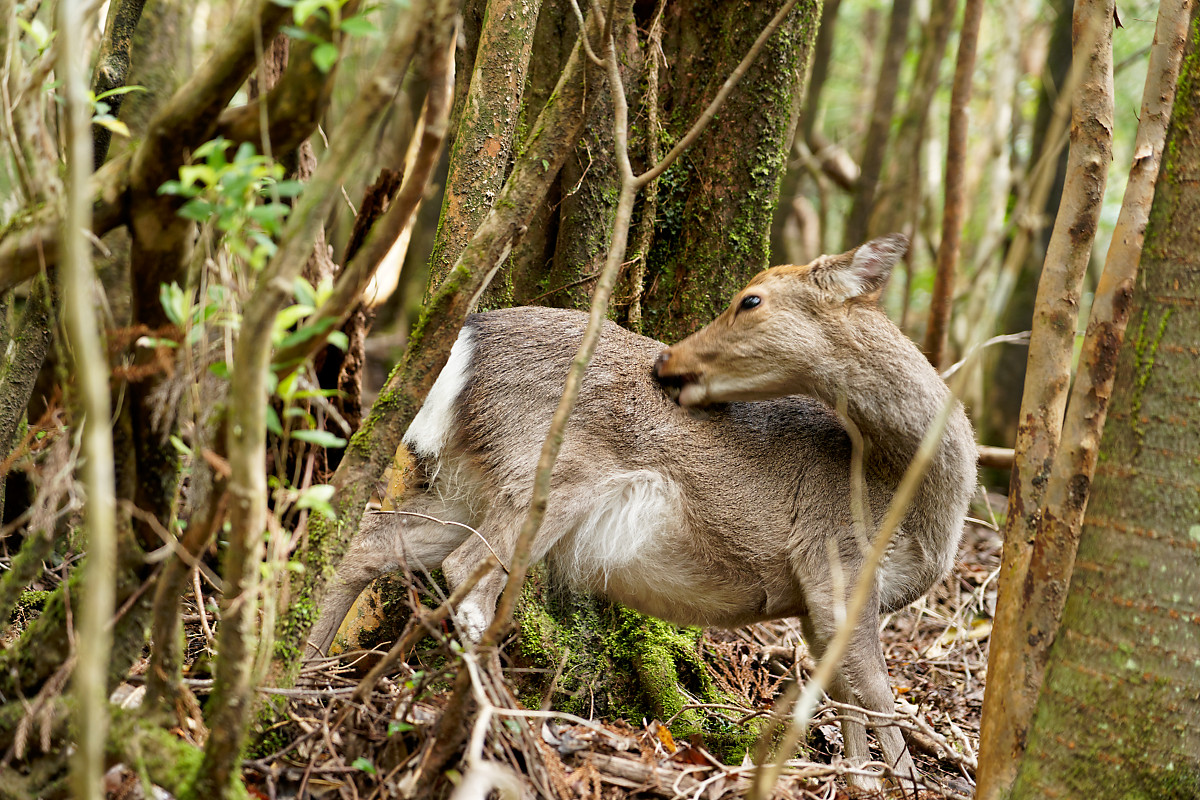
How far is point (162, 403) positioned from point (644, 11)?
11.7ft

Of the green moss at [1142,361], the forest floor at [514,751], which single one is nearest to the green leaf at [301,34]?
the forest floor at [514,751]

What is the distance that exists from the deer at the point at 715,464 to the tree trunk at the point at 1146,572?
129 cm

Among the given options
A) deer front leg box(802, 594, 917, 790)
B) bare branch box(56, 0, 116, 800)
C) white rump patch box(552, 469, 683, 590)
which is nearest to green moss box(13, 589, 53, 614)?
white rump patch box(552, 469, 683, 590)

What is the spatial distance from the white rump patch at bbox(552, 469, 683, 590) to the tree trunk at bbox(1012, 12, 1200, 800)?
169 centimetres

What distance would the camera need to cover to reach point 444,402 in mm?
3977

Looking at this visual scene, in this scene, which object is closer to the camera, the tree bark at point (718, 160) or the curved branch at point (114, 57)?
the curved branch at point (114, 57)

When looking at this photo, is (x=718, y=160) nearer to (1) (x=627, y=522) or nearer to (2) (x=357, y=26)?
(1) (x=627, y=522)

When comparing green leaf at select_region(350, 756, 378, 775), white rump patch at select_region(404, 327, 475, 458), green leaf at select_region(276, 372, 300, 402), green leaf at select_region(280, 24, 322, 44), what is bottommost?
green leaf at select_region(350, 756, 378, 775)

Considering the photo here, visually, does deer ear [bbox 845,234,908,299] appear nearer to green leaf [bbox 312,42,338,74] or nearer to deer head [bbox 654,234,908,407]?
deer head [bbox 654,234,908,407]

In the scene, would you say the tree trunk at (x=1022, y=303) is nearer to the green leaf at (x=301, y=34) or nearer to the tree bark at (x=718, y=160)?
the tree bark at (x=718, y=160)

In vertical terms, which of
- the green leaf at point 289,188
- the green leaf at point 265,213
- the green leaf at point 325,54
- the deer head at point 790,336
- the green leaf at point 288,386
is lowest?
the deer head at point 790,336

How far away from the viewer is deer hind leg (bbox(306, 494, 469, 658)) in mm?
3781

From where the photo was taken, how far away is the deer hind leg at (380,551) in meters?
3.78

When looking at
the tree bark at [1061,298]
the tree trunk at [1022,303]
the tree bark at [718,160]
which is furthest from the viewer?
the tree trunk at [1022,303]
